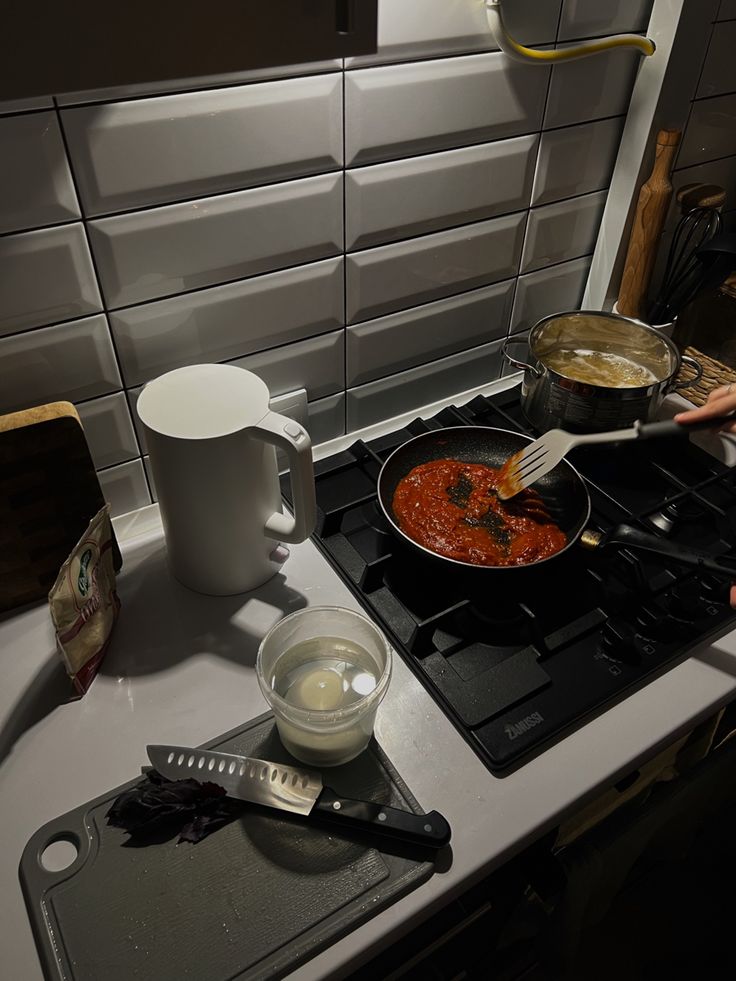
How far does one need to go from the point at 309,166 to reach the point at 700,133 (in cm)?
66

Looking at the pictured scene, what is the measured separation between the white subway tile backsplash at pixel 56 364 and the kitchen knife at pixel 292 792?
404mm

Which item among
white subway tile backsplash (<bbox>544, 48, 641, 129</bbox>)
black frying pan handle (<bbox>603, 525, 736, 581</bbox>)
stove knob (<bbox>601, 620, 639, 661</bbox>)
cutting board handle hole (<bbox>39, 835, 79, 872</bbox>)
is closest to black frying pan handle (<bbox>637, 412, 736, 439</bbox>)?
black frying pan handle (<bbox>603, 525, 736, 581</bbox>)

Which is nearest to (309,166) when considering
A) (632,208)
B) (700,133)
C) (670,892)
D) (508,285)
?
(508,285)

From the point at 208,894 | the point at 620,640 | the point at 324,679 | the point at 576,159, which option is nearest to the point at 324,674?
the point at 324,679

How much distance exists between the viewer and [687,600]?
87cm

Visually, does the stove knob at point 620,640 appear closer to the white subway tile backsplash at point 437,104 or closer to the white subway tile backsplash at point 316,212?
the white subway tile backsplash at point 316,212

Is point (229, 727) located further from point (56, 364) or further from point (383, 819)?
point (56, 364)

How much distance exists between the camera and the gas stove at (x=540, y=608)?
767 millimetres

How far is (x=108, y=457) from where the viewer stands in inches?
36.2

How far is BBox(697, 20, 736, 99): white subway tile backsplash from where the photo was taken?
1029mm

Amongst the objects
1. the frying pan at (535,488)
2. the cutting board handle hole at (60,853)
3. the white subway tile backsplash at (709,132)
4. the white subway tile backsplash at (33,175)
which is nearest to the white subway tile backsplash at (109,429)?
the white subway tile backsplash at (33,175)

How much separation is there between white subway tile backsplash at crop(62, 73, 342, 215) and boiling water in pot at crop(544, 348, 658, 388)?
462mm

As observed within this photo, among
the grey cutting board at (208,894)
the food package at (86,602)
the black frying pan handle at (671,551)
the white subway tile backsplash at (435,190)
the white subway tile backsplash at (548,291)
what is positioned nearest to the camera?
the grey cutting board at (208,894)

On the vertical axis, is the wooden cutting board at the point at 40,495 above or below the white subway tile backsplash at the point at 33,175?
below
